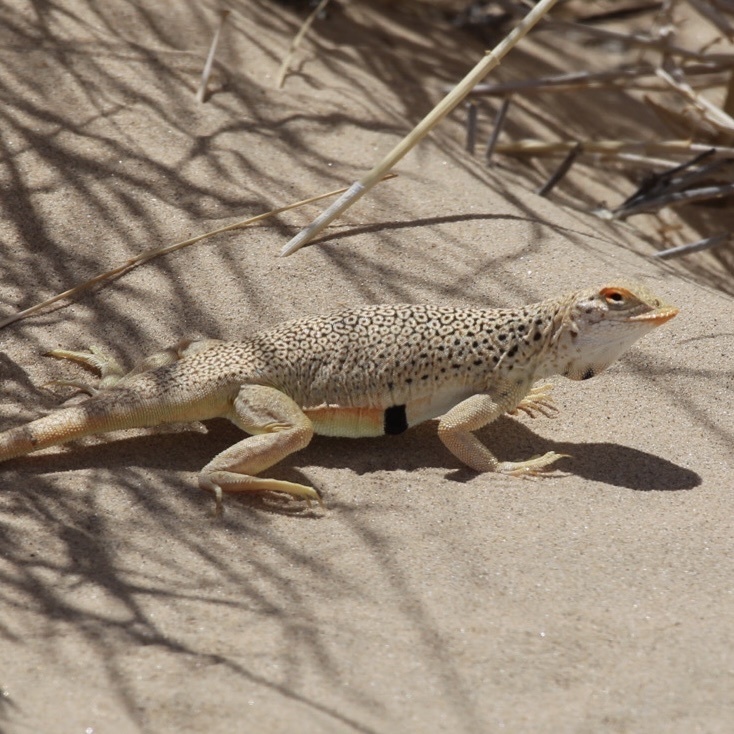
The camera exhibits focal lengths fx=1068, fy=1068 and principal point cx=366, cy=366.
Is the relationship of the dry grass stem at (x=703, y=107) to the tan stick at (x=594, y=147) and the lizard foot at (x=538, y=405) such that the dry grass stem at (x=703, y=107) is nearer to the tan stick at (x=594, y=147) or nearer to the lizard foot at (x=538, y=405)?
the tan stick at (x=594, y=147)

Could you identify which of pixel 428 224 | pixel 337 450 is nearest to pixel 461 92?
pixel 428 224

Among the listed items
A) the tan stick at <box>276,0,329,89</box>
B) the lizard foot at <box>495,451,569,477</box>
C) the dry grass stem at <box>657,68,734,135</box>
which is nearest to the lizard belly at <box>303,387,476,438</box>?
the lizard foot at <box>495,451,569,477</box>

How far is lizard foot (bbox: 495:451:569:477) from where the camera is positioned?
175 inches

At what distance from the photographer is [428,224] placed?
233 inches

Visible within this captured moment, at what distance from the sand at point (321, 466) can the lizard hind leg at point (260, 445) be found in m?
0.08

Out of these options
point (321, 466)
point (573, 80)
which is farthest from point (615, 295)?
point (573, 80)

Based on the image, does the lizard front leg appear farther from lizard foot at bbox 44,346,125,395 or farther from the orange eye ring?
lizard foot at bbox 44,346,125,395

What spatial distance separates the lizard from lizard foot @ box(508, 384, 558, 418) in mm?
290

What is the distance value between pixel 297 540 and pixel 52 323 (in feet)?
6.09

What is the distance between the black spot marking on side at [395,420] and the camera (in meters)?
4.56

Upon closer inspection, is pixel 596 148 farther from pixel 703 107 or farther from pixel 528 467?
pixel 528 467

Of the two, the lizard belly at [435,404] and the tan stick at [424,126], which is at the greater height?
the tan stick at [424,126]

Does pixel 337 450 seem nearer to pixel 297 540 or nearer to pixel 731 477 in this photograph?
pixel 297 540

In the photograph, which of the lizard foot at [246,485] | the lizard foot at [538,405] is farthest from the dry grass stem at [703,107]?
the lizard foot at [246,485]
